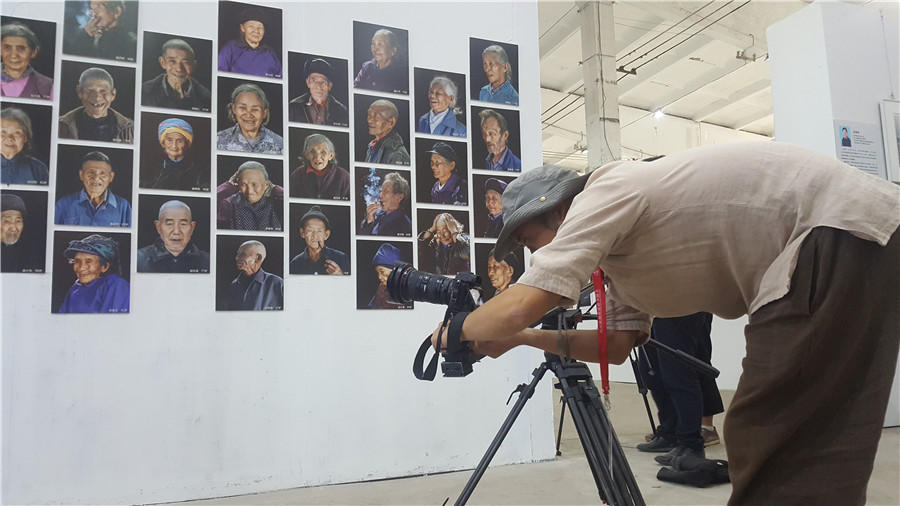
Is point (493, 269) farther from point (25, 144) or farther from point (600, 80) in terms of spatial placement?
point (600, 80)

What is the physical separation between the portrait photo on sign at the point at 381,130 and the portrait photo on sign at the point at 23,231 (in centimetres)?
135

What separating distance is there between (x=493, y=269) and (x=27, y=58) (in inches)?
90.0

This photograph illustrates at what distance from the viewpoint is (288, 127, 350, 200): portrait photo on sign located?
291 centimetres

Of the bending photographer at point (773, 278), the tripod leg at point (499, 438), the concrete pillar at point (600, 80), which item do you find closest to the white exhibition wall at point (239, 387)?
the tripod leg at point (499, 438)

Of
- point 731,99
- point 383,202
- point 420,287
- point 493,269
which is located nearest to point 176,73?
point 383,202

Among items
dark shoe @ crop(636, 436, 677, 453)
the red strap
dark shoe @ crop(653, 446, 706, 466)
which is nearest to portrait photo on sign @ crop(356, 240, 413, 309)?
dark shoe @ crop(653, 446, 706, 466)

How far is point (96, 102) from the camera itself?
2641mm

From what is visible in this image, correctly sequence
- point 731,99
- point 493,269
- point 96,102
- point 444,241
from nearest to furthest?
point 96,102
point 444,241
point 493,269
point 731,99

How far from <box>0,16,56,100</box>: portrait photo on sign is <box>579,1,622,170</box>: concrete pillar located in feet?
20.8

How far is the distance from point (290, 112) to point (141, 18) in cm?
74

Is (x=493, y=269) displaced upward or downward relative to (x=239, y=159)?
downward

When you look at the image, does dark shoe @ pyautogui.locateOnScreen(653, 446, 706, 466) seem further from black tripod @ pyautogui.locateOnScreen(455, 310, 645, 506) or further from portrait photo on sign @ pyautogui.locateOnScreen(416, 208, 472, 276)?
portrait photo on sign @ pyautogui.locateOnScreen(416, 208, 472, 276)

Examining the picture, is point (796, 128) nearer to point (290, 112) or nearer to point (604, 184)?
point (290, 112)

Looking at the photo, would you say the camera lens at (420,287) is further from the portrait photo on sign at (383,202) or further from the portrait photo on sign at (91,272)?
the portrait photo on sign at (91,272)
